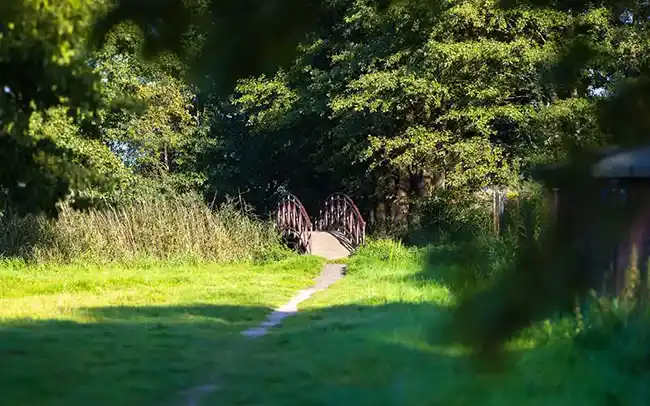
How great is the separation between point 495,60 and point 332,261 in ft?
17.7

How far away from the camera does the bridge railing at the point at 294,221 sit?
19312 mm

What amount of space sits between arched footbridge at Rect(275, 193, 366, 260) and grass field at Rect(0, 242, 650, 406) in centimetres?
813

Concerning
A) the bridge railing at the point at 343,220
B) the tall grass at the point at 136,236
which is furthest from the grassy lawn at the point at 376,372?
the bridge railing at the point at 343,220

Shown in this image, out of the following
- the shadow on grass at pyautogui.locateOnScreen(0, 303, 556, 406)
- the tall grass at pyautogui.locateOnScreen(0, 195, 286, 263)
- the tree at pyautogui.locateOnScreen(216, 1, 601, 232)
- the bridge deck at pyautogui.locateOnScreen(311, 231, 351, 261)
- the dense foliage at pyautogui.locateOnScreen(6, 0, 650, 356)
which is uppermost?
the tree at pyautogui.locateOnScreen(216, 1, 601, 232)

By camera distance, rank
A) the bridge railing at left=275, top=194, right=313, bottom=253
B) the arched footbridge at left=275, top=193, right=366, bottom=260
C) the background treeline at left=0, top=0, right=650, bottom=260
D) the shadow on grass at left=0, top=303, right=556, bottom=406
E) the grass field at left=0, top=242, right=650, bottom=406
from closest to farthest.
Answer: the background treeline at left=0, top=0, right=650, bottom=260
the grass field at left=0, top=242, right=650, bottom=406
the shadow on grass at left=0, top=303, right=556, bottom=406
the arched footbridge at left=275, top=193, right=366, bottom=260
the bridge railing at left=275, top=194, right=313, bottom=253

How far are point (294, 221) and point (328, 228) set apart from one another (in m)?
1.65

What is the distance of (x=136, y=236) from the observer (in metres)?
17.0

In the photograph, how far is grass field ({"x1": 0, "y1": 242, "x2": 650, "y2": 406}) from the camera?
2.32 metres

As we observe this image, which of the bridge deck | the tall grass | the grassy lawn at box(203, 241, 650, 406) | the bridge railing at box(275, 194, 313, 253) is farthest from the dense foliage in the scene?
the tall grass

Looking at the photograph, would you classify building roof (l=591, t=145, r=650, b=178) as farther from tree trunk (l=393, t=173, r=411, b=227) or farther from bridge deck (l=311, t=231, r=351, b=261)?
tree trunk (l=393, t=173, r=411, b=227)

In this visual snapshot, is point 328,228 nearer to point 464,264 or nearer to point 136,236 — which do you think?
point 136,236

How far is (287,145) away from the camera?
24.8 m

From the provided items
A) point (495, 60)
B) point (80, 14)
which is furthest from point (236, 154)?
point (80, 14)

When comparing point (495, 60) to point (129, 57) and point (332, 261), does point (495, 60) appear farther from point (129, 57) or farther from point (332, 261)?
point (129, 57)
